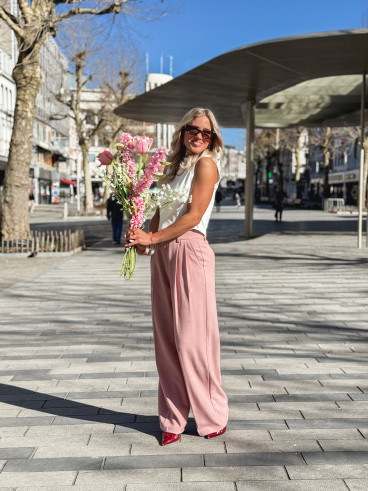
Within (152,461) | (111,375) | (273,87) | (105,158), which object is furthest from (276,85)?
(152,461)

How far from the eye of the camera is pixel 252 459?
11.7ft

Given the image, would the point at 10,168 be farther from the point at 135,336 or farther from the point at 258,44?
the point at 135,336

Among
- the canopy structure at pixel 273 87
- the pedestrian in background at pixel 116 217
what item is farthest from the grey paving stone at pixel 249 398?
the pedestrian in background at pixel 116 217

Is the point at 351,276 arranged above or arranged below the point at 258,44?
below

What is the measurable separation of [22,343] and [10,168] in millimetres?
10872

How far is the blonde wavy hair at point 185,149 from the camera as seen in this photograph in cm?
374

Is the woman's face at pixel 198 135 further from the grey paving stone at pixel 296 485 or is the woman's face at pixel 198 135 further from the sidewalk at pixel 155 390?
the grey paving stone at pixel 296 485

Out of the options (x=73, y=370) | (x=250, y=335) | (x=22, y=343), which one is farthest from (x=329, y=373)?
(x=22, y=343)

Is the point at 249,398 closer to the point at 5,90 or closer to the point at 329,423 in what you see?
the point at 329,423

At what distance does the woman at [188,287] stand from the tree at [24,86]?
1335 cm

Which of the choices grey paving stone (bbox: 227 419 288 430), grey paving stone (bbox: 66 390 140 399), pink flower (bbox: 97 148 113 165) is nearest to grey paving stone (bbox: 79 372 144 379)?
grey paving stone (bbox: 66 390 140 399)

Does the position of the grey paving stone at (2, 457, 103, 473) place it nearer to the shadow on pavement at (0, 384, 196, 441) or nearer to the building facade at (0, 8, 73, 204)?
the shadow on pavement at (0, 384, 196, 441)

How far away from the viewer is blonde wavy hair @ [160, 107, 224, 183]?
3743 millimetres

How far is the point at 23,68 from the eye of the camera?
16.5 metres
